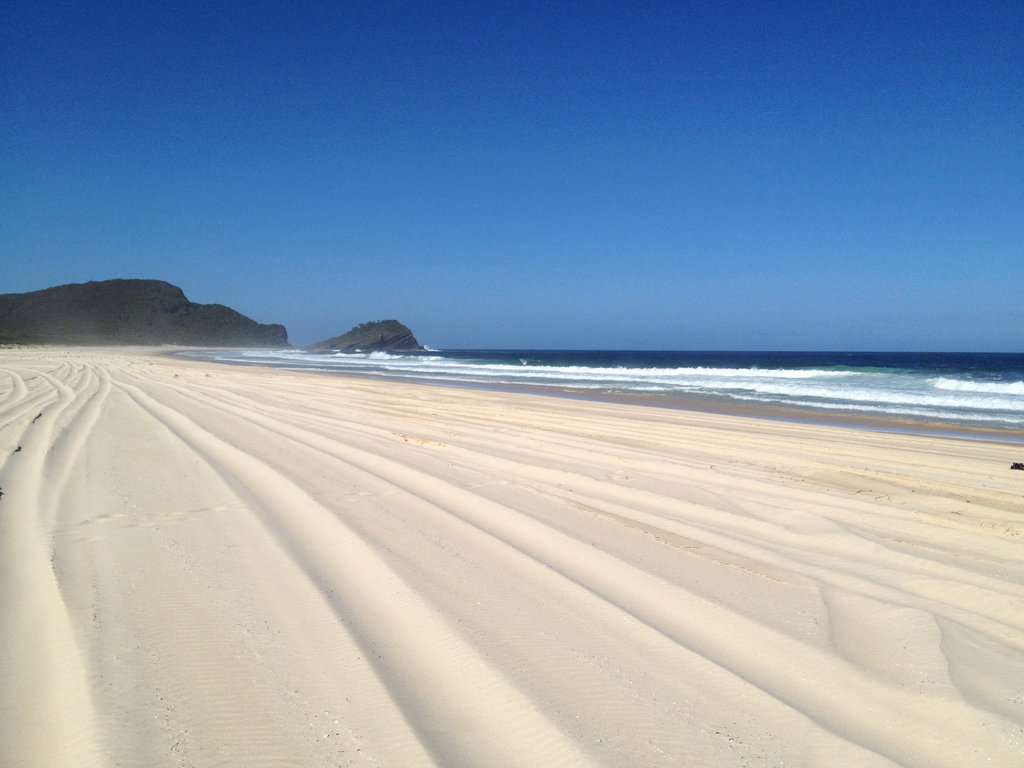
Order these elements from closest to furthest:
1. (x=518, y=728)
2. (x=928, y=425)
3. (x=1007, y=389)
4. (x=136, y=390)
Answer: (x=518, y=728) → (x=928, y=425) → (x=136, y=390) → (x=1007, y=389)

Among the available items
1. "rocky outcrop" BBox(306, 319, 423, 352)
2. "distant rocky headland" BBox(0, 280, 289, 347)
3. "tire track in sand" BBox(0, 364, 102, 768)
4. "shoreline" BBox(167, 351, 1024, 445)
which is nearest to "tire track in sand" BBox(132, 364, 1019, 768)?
"tire track in sand" BBox(0, 364, 102, 768)

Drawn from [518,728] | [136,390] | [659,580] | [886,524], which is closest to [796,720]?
[518,728]

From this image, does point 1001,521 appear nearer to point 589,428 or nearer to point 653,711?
point 653,711

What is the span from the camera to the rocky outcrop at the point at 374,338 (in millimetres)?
96750

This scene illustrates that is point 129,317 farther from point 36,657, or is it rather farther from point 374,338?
point 36,657

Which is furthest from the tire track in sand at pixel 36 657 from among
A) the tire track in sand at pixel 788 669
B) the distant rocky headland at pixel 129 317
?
the distant rocky headland at pixel 129 317

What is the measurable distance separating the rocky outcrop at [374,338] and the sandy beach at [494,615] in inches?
3639

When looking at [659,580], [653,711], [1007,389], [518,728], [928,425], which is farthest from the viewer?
[1007,389]

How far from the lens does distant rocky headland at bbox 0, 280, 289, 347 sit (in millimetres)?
97250

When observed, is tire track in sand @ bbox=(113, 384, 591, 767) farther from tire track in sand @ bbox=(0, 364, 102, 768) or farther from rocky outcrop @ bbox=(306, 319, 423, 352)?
rocky outcrop @ bbox=(306, 319, 423, 352)

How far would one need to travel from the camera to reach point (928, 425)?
1127 centimetres

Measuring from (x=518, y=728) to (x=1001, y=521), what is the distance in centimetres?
463

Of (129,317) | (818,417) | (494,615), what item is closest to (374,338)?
(129,317)

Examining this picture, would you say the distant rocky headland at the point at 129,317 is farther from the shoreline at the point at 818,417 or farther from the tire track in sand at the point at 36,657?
the tire track in sand at the point at 36,657
